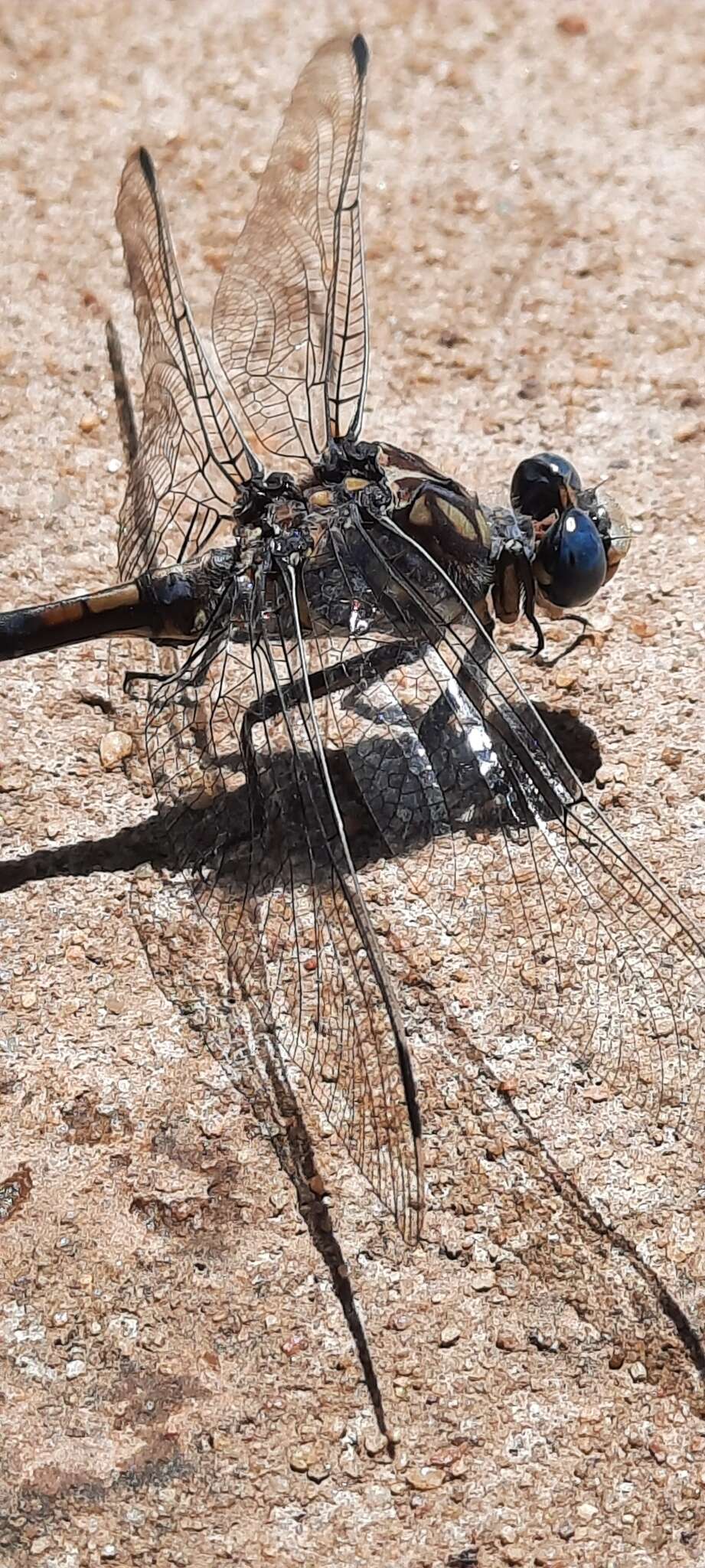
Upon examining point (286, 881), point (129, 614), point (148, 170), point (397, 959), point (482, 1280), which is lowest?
point (482, 1280)

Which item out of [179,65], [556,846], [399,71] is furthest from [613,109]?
[556,846]

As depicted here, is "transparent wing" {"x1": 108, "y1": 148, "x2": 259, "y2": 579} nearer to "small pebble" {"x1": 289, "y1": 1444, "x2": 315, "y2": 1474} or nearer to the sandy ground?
the sandy ground

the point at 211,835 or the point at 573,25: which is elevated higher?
the point at 573,25

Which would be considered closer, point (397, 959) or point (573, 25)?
point (397, 959)

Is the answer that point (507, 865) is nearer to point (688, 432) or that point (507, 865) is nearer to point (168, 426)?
point (168, 426)

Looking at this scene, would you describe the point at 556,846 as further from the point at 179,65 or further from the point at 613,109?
the point at 179,65

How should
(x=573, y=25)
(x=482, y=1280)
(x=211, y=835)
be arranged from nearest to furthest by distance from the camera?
(x=482, y=1280) → (x=211, y=835) → (x=573, y=25)

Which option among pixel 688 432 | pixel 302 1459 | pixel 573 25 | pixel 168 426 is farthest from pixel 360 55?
pixel 302 1459

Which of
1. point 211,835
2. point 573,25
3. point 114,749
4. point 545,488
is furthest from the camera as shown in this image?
point 573,25
